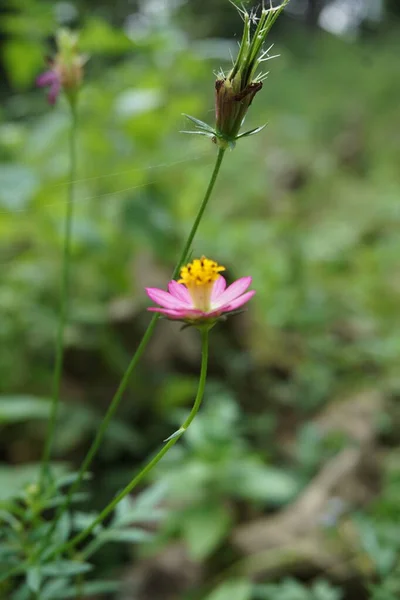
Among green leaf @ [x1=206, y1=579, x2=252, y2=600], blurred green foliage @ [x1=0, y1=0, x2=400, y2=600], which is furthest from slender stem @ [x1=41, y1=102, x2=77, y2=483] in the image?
green leaf @ [x1=206, y1=579, x2=252, y2=600]

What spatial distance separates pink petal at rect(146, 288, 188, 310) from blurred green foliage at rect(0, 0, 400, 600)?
1.04 ft

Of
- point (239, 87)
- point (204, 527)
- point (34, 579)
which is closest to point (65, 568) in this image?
point (34, 579)

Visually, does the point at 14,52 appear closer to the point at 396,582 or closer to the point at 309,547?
the point at 309,547

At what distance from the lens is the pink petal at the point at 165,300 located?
0.36 meters

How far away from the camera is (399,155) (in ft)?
12.7

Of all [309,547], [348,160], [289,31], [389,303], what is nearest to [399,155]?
[348,160]

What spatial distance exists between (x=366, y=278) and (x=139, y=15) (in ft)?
4.33

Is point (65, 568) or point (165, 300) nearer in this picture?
point (165, 300)

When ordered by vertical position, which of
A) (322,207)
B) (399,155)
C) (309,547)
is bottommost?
(309,547)

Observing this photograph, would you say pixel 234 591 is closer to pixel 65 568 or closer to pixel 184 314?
pixel 65 568

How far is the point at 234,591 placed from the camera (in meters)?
0.87

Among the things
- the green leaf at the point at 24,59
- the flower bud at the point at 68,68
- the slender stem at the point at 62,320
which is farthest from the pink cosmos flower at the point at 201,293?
the green leaf at the point at 24,59

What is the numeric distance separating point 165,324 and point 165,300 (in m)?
1.23

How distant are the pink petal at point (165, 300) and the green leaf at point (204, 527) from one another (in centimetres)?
72
